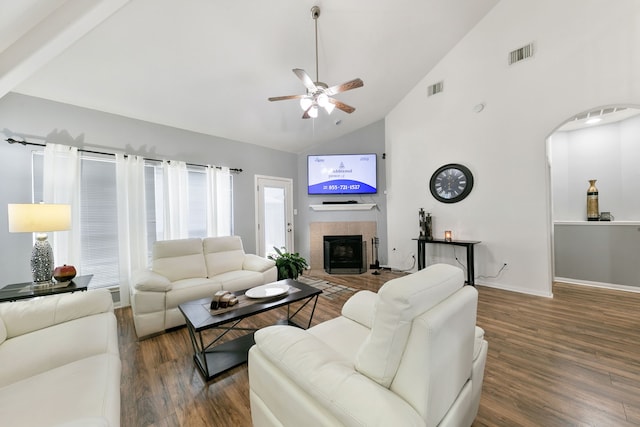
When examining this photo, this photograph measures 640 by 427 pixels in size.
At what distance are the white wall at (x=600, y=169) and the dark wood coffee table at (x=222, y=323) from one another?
474 cm

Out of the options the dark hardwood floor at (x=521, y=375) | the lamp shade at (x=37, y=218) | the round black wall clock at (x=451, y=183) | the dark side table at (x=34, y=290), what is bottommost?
the dark hardwood floor at (x=521, y=375)

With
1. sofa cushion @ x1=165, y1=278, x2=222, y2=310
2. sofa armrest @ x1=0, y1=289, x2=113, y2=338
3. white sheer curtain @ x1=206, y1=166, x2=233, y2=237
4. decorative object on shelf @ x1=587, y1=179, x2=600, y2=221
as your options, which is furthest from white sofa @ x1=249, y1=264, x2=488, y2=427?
decorative object on shelf @ x1=587, y1=179, x2=600, y2=221

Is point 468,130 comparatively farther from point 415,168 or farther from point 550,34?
point 550,34

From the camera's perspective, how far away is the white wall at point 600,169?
3512 mm

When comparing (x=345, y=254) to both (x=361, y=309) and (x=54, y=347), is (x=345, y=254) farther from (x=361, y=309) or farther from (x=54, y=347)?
(x=54, y=347)

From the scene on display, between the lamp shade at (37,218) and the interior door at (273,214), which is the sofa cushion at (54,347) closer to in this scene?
the lamp shade at (37,218)

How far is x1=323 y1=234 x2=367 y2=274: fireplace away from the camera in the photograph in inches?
191

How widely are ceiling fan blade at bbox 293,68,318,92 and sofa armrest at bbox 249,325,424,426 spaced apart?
85.0 inches

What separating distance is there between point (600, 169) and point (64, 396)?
21.2ft

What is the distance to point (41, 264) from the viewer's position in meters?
2.22

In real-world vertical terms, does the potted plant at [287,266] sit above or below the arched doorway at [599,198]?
below

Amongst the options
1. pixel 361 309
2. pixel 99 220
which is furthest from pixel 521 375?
pixel 99 220

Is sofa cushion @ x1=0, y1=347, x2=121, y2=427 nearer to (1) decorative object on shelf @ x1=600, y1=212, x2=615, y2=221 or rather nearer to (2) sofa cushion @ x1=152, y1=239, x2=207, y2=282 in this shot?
(2) sofa cushion @ x1=152, y1=239, x2=207, y2=282

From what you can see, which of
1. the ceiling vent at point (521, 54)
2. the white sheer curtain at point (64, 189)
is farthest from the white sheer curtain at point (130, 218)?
the ceiling vent at point (521, 54)
